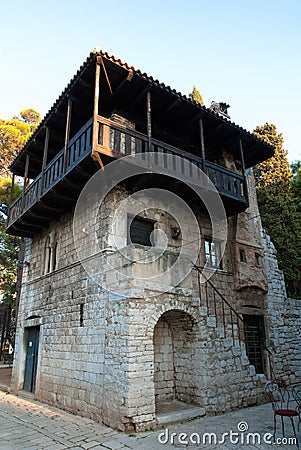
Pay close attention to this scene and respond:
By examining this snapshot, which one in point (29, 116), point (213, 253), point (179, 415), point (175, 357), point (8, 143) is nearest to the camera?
point (179, 415)

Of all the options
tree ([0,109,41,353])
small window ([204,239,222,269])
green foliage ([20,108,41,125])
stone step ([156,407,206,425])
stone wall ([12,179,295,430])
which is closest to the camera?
stone step ([156,407,206,425])

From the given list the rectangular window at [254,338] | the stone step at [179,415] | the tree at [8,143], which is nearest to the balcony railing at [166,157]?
the rectangular window at [254,338]

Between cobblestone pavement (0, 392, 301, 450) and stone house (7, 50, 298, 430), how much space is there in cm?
34

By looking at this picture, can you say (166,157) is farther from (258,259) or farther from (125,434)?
(125,434)

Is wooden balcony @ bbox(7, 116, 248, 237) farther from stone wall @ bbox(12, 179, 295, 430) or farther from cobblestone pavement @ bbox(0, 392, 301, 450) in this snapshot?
cobblestone pavement @ bbox(0, 392, 301, 450)

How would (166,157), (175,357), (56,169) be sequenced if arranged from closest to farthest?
(175,357)
(166,157)
(56,169)

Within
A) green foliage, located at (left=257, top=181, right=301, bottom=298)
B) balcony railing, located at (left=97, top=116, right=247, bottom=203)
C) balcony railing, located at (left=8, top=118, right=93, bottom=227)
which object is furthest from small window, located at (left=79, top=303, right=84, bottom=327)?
green foliage, located at (left=257, top=181, right=301, bottom=298)

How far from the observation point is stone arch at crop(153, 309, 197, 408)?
7531mm

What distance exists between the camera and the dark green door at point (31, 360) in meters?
10.1

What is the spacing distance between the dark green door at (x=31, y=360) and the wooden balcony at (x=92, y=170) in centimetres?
370

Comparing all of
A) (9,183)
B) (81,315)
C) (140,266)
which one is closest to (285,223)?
(140,266)

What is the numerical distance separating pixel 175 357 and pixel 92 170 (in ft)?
16.7

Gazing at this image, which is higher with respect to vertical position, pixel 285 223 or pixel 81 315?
pixel 285 223

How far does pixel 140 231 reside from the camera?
27.9 ft
